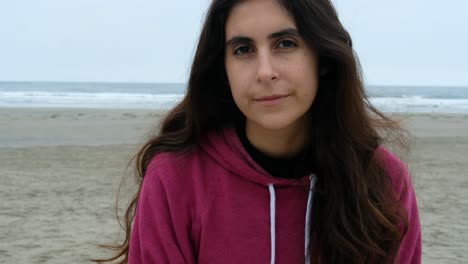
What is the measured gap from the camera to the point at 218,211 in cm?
205

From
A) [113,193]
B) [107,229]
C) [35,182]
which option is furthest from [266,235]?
[35,182]

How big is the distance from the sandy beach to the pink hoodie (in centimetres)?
76

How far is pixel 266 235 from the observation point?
6.81 ft

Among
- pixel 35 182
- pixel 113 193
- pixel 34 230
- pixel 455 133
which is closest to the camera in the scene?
pixel 34 230

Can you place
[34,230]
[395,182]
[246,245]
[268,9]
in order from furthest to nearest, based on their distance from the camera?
[34,230]
[395,182]
[246,245]
[268,9]

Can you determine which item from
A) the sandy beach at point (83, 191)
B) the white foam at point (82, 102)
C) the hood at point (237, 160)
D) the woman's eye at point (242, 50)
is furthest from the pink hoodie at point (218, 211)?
the white foam at point (82, 102)

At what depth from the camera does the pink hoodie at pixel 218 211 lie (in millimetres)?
2010

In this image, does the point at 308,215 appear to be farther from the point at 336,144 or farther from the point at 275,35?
the point at 275,35

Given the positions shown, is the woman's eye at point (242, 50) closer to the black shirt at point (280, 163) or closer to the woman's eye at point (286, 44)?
the woman's eye at point (286, 44)

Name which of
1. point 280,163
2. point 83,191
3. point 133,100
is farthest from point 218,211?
point 133,100

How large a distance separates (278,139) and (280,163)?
11 cm

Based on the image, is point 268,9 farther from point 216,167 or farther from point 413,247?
point 413,247

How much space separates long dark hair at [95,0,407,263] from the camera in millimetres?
2100

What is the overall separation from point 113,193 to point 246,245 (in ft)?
18.0
